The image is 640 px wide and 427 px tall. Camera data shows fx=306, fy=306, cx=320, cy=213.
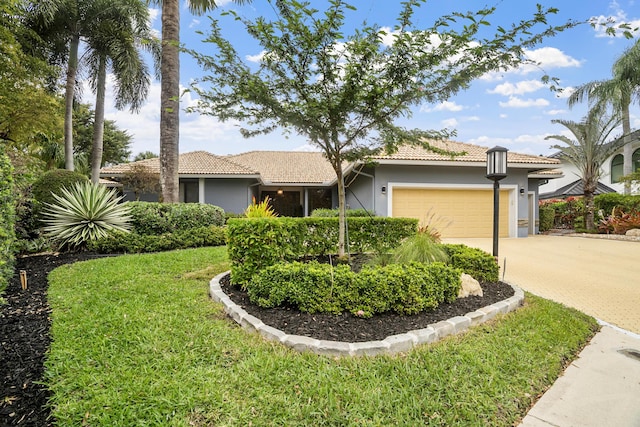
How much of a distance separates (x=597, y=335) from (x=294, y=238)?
12.8ft

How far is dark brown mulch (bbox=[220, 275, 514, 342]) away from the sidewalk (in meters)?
1.03

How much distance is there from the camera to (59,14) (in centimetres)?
1335

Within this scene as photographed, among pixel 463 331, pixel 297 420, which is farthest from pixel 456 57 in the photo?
pixel 297 420

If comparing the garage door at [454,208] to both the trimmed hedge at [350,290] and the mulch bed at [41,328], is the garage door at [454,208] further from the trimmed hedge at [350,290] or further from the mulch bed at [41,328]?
the trimmed hedge at [350,290]

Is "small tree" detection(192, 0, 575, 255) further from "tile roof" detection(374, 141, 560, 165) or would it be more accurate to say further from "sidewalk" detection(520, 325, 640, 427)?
"tile roof" detection(374, 141, 560, 165)

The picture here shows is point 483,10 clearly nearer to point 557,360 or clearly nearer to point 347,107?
point 347,107

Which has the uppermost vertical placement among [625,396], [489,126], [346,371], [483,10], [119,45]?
[119,45]

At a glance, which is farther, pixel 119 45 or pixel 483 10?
pixel 119 45

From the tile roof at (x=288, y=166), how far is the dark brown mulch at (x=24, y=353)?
12459 mm

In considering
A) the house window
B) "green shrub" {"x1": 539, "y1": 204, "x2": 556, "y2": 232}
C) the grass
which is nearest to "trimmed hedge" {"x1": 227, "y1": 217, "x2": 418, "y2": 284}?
the grass

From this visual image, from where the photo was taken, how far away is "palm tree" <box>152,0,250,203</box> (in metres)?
8.60

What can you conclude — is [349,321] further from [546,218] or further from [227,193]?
[546,218]

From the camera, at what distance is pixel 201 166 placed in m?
14.9

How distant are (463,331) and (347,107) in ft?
9.57
